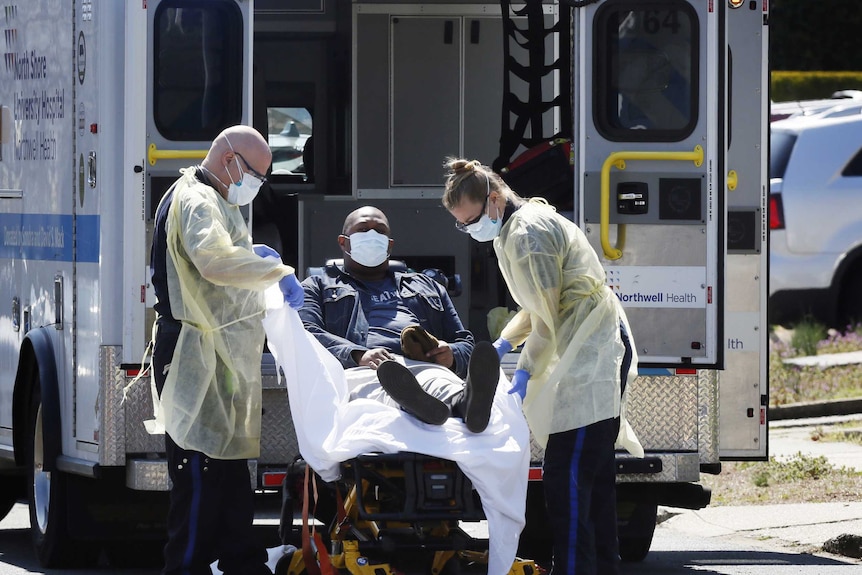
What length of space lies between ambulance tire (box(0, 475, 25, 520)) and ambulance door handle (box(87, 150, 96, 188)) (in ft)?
8.20

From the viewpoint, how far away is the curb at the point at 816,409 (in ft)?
38.5

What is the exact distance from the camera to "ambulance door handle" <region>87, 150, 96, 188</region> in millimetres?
7098

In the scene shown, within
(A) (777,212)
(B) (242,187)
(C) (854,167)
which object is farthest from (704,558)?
(C) (854,167)

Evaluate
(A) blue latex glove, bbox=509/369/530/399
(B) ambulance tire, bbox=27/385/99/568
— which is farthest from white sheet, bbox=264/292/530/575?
(B) ambulance tire, bbox=27/385/99/568

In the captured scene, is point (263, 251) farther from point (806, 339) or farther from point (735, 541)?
point (806, 339)

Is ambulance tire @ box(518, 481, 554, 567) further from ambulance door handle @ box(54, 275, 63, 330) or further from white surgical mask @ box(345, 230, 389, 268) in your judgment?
ambulance door handle @ box(54, 275, 63, 330)

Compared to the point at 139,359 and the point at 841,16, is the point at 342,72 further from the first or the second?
the point at 841,16

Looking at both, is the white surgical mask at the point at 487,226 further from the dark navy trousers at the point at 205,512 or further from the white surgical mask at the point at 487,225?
the dark navy trousers at the point at 205,512

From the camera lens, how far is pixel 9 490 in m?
9.23

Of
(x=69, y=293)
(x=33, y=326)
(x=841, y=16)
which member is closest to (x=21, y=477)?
(x=33, y=326)

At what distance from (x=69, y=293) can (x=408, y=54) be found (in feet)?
10.1

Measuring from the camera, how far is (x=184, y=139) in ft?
23.1

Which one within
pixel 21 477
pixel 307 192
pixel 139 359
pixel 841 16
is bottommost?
pixel 21 477

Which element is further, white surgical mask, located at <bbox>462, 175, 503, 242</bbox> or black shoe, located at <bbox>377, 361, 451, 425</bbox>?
white surgical mask, located at <bbox>462, 175, 503, 242</bbox>
